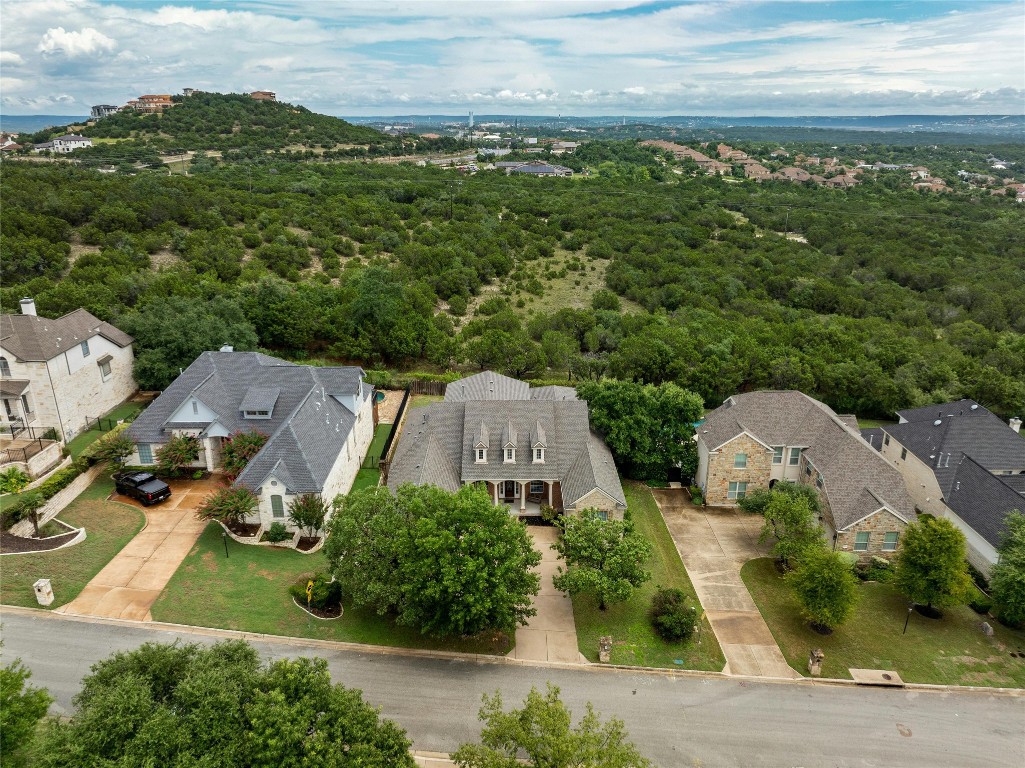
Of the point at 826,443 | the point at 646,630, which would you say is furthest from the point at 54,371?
the point at 826,443

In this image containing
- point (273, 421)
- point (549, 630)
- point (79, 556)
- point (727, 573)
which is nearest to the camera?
point (549, 630)

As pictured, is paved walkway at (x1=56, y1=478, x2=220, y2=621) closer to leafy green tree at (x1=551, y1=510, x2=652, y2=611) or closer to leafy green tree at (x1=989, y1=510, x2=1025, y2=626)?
leafy green tree at (x1=551, y1=510, x2=652, y2=611)

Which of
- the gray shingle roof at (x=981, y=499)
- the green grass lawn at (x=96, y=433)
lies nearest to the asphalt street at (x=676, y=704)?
the gray shingle roof at (x=981, y=499)

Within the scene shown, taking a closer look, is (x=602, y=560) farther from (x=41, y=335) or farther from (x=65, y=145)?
(x=65, y=145)

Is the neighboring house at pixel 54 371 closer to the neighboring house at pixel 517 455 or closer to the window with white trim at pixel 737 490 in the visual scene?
the neighboring house at pixel 517 455

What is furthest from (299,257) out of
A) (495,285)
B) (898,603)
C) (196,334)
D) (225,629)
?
(898,603)

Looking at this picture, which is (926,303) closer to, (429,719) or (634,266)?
(634,266)
